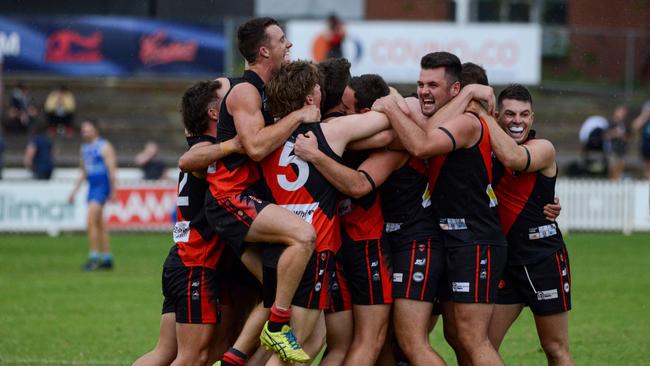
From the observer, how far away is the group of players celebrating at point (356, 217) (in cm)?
796

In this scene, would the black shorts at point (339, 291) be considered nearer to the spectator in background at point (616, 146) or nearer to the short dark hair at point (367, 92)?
the short dark hair at point (367, 92)

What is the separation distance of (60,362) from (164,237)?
1368 cm

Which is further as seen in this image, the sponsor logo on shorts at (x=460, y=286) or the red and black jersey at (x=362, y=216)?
the red and black jersey at (x=362, y=216)

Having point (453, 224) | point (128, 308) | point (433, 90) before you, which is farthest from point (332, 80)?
point (128, 308)

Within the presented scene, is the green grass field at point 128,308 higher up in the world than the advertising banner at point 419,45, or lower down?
lower down

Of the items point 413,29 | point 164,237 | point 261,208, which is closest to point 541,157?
point 261,208

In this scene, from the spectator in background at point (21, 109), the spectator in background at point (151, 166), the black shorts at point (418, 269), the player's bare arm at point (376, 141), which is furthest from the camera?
the spectator in background at point (21, 109)

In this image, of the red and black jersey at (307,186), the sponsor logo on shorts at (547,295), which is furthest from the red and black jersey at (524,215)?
the red and black jersey at (307,186)

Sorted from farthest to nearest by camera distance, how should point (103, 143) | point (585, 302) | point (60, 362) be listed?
point (103, 143) < point (585, 302) < point (60, 362)

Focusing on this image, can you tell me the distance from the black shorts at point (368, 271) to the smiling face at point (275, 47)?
1.41m

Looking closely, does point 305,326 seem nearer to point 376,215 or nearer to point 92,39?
point 376,215

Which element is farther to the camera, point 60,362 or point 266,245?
point 60,362

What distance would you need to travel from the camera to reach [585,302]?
1493 centimetres

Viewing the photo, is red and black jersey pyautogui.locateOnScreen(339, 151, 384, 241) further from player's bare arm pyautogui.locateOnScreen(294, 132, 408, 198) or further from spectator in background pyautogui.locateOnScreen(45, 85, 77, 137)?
spectator in background pyautogui.locateOnScreen(45, 85, 77, 137)
